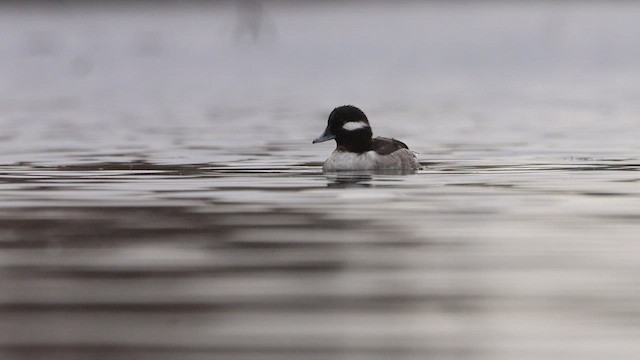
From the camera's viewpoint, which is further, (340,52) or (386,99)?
(340,52)

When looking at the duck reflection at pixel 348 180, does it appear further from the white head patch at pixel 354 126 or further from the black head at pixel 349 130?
the white head patch at pixel 354 126

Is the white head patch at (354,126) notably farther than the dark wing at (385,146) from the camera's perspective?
Yes

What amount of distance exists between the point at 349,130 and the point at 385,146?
1.46ft

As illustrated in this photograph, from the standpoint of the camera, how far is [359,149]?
Answer: 54.9 ft

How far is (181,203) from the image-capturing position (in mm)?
12445

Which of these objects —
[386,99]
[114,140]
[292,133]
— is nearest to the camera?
[114,140]

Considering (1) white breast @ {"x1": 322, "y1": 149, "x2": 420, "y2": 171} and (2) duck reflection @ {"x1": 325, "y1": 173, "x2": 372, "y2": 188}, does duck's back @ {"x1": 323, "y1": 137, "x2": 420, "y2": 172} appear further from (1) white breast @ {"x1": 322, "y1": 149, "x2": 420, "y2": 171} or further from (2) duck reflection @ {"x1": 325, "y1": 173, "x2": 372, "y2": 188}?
(2) duck reflection @ {"x1": 325, "y1": 173, "x2": 372, "y2": 188}

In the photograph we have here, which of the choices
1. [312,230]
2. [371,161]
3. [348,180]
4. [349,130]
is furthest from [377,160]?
[312,230]

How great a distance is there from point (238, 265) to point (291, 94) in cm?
2872

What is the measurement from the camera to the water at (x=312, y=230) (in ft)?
21.0

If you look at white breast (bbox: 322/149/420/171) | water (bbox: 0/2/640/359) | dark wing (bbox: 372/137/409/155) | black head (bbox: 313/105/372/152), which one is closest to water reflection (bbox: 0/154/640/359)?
water (bbox: 0/2/640/359)

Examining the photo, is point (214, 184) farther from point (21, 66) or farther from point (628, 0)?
point (628, 0)

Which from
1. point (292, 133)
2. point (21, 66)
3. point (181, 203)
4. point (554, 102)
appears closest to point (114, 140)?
point (292, 133)

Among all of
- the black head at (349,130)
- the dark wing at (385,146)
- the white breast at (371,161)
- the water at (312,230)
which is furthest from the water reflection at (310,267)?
the black head at (349,130)
